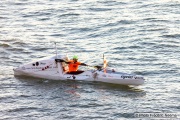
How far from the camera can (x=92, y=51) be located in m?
44.3

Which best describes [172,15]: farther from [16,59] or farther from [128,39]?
[16,59]

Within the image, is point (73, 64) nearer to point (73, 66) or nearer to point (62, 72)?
point (73, 66)

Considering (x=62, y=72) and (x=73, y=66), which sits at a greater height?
(x=73, y=66)

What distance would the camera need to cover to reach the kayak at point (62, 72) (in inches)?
1393

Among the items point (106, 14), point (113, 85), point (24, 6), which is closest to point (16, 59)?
point (113, 85)

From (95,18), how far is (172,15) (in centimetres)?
831

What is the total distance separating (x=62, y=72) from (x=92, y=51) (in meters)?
8.02

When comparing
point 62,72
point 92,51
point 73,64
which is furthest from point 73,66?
point 92,51

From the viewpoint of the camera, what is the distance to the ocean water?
32.0 meters

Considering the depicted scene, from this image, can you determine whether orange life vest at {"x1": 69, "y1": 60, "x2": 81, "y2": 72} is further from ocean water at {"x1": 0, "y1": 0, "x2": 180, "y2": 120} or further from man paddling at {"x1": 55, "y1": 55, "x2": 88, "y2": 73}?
ocean water at {"x1": 0, "y1": 0, "x2": 180, "y2": 120}

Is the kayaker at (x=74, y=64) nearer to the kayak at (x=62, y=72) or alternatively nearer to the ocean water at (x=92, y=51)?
the kayak at (x=62, y=72)

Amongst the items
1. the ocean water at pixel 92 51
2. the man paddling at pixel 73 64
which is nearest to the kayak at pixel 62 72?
the man paddling at pixel 73 64

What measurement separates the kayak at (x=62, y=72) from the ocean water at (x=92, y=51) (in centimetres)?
47

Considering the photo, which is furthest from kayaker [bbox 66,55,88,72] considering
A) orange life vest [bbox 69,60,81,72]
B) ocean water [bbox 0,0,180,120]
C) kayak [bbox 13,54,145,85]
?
ocean water [bbox 0,0,180,120]
